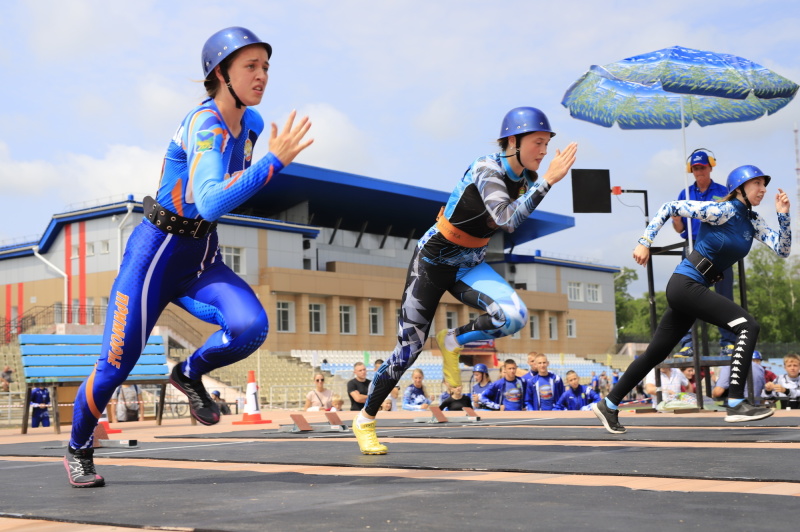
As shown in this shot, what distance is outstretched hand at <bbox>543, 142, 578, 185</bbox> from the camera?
5.65m

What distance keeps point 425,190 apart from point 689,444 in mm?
51865

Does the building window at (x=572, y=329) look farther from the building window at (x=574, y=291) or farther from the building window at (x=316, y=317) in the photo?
the building window at (x=316, y=317)

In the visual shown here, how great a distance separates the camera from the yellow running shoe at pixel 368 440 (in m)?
6.24

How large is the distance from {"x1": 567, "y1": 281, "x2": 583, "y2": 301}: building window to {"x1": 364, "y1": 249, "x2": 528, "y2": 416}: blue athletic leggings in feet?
208

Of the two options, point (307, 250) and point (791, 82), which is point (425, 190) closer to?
point (307, 250)

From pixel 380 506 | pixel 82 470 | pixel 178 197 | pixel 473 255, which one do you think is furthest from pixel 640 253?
pixel 82 470

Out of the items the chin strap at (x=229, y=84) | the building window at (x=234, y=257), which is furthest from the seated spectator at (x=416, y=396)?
the building window at (x=234, y=257)

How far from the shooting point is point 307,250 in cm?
5106

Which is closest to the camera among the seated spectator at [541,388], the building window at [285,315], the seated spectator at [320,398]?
the seated spectator at [541,388]

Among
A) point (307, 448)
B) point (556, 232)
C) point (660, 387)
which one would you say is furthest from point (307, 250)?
point (307, 448)

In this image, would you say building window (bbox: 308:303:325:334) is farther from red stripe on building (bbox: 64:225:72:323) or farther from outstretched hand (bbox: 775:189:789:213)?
outstretched hand (bbox: 775:189:789:213)

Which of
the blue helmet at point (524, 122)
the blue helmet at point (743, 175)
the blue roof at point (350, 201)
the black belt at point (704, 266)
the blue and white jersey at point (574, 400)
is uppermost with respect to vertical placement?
the blue roof at point (350, 201)

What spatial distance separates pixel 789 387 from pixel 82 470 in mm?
9676

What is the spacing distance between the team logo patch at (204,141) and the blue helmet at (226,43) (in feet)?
1.08
